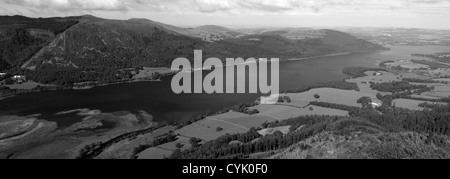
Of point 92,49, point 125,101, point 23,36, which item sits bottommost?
point 125,101

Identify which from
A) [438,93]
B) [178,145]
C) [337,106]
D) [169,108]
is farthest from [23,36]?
[438,93]

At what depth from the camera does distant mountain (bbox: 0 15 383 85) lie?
90562 millimetres

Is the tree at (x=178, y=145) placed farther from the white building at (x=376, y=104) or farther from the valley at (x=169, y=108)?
the white building at (x=376, y=104)

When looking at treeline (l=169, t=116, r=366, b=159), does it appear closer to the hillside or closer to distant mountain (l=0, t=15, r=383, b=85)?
the hillside

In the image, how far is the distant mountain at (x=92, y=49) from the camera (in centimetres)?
9056

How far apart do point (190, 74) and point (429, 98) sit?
5261cm

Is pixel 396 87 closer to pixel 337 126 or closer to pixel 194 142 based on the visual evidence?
pixel 337 126

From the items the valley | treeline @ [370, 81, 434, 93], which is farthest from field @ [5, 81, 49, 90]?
treeline @ [370, 81, 434, 93]

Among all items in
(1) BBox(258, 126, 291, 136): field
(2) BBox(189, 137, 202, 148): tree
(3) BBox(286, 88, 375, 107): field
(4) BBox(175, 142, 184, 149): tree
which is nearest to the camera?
(4) BBox(175, 142, 184, 149): tree

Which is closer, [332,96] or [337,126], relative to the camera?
[337,126]

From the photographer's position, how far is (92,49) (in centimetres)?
10650

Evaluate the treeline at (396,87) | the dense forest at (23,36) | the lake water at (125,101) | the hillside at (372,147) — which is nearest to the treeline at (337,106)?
the lake water at (125,101)
